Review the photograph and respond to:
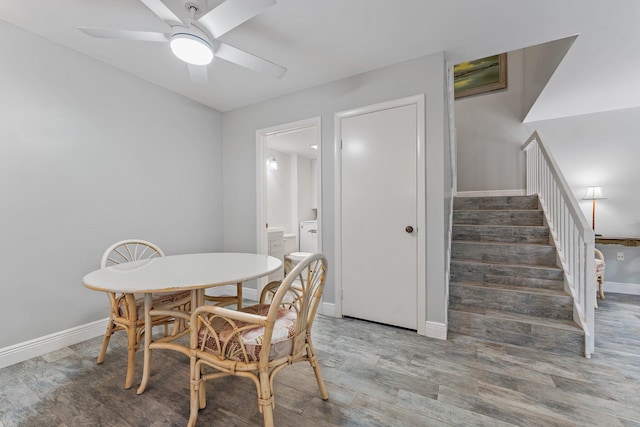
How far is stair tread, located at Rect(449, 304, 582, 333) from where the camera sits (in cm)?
204

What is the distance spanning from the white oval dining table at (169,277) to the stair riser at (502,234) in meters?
2.41

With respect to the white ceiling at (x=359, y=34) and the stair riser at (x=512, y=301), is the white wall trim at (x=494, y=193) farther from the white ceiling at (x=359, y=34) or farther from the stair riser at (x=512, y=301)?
the stair riser at (x=512, y=301)

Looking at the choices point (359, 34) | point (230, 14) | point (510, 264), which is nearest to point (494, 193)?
point (510, 264)

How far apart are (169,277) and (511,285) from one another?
2.84 meters

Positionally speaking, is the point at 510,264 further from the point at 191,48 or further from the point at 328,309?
the point at 191,48

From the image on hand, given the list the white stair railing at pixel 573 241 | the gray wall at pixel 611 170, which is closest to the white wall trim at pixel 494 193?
the gray wall at pixel 611 170

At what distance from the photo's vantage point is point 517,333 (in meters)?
2.12

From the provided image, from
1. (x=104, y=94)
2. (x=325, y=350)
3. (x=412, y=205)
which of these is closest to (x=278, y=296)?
(x=325, y=350)

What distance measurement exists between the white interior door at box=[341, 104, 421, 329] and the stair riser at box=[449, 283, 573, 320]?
52cm

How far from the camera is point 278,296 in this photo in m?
1.05

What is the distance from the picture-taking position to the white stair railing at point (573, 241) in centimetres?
192

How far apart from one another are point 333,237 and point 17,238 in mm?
2415

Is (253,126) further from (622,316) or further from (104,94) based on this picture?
(622,316)

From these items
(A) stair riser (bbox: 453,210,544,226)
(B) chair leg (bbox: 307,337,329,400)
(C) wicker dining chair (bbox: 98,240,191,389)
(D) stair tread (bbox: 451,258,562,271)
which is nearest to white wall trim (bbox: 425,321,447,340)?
(D) stair tread (bbox: 451,258,562,271)
